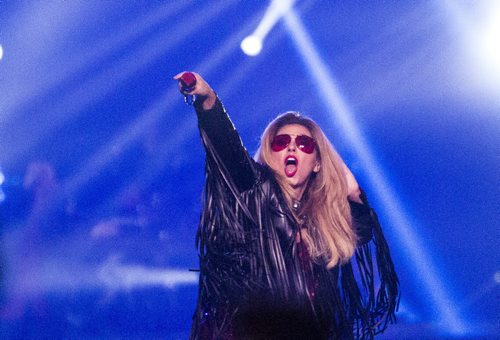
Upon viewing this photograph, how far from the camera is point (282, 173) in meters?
2.61

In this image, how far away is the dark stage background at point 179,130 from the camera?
418 cm

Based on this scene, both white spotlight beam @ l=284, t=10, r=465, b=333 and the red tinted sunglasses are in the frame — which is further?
white spotlight beam @ l=284, t=10, r=465, b=333

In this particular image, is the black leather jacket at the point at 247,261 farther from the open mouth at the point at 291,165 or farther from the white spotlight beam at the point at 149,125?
the white spotlight beam at the point at 149,125

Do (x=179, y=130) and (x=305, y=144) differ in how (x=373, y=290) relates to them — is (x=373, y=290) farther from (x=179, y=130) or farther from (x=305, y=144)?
(x=179, y=130)

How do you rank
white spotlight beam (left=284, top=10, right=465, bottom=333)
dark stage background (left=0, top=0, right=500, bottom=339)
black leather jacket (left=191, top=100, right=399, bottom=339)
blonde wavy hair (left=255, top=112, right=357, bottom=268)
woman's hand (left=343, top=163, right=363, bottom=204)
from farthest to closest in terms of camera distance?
1. white spotlight beam (left=284, top=10, right=465, bottom=333)
2. dark stage background (left=0, top=0, right=500, bottom=339)
3. woman's hand (left=343, top=163, right=363, bottom=204)
4. blonde wavy hair (left=255, top=112, right=357, bottom=268)
5. black leather jacket (left=191, top=100, right=399, bottom=339)

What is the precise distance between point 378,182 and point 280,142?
1.92 m

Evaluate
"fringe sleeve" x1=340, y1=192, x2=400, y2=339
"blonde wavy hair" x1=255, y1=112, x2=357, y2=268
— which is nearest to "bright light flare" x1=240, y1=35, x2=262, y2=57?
"blonde wavy hair" x1=255, y1=112, x2=357, y2=268

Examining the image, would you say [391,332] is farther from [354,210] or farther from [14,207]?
[14,207]

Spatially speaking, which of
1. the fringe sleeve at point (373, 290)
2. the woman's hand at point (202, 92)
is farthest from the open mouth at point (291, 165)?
the woman's hand at point (202, 92)

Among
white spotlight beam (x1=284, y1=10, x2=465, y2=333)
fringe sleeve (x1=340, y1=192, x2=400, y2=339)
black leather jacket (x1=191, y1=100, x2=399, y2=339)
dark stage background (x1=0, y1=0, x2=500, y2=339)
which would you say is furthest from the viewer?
white spotlight beam (x1=284, y1=10, x2=465, y2=333)

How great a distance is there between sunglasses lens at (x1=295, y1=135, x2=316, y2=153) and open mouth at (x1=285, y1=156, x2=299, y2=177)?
0.22 feet

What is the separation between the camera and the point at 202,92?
84.1 inches

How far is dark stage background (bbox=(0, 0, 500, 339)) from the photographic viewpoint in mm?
4184

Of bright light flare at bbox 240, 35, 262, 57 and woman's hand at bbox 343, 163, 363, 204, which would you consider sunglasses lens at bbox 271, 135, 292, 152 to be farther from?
bright light flare at bbox 240, 35, 262, 57
